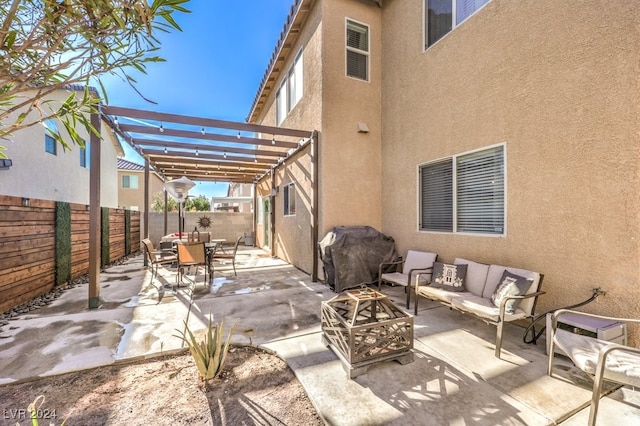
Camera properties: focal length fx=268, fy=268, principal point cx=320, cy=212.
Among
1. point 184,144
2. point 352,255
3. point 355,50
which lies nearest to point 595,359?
point 352,255

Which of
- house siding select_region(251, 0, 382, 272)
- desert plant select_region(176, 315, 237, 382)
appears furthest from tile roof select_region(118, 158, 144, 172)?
desert plant select_region(176, 315, 237, 382)

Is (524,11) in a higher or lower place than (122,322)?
higher

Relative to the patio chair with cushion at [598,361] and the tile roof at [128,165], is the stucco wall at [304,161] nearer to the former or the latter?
the patio chair with cushion at [598,361]

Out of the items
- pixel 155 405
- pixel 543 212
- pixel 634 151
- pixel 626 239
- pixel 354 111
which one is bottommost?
pixel 155 405

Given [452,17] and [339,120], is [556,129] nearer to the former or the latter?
[452,17]

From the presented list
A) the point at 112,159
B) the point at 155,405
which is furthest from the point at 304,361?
the point at 112,159

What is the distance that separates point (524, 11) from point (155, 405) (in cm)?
627

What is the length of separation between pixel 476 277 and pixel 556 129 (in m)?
2.21

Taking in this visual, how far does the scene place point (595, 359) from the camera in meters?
A: 2.09

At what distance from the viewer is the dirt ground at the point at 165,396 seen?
81.7 inches

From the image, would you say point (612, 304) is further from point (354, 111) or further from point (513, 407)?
point (354, 111)

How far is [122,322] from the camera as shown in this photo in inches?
154

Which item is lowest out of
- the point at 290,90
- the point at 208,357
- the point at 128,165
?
the point at 208,357

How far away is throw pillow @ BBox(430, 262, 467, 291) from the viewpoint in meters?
4.07
